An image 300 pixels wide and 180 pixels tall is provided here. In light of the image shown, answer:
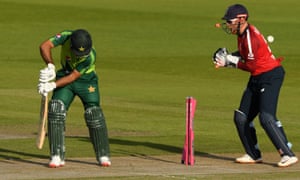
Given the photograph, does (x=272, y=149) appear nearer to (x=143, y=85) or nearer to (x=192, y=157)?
(x=192, y=157)

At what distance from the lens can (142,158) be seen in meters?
16.0

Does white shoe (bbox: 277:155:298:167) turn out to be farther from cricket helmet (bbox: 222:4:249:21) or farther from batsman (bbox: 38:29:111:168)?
batsman (bbox: 38:29:111:168)

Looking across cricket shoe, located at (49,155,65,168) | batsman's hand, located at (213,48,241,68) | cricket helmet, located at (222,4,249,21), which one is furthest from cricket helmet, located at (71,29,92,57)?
cricket helmet, located at (222,4,249,21)

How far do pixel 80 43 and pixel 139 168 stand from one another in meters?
1.70

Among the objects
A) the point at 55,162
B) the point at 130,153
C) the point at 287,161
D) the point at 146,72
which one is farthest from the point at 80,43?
the point at 146,72

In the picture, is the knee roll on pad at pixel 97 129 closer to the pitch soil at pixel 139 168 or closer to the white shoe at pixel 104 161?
the white shoe at pixel 104 161

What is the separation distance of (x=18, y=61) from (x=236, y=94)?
34.3ft

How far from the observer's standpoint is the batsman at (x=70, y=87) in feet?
48.6

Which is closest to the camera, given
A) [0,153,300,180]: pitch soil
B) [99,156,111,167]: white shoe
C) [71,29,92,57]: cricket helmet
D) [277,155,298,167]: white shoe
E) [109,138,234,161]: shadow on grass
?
[0,153,300,180]: pitch soil

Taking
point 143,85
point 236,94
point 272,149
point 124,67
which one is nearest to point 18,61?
point 124,67

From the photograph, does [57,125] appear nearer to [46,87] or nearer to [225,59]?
[46,87]

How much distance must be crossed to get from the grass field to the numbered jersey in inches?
77.4

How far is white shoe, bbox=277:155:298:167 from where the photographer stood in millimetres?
15273

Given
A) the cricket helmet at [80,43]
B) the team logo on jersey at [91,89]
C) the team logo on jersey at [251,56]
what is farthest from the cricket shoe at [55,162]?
the team logo on jersey at [251,56]
